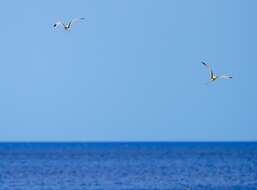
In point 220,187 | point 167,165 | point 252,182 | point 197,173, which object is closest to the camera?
point 220,187

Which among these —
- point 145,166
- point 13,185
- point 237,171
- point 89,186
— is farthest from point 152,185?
point 145,166

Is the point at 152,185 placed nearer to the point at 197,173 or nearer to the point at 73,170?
the point at 197,173

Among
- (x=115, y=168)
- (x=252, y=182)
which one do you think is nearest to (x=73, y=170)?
(x=115, y=168)

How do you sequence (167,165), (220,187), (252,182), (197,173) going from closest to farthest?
(220,187), (252,182), (197,173), (167,165)

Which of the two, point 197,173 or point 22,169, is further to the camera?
point 22,169

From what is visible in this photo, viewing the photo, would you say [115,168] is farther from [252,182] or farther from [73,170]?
[252,182]

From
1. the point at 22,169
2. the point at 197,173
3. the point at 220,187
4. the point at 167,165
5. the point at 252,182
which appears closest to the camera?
the point at 220,187

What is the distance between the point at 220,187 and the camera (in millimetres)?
74250

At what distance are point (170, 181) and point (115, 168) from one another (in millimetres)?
19194

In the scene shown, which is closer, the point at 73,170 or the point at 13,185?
the point at 13,185

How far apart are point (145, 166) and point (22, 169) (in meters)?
11.0

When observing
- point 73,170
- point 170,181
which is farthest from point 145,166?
point 170,181

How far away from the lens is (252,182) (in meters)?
79.9

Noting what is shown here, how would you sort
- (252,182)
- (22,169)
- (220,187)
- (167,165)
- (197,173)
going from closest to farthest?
(220,187)
(252,182)
(197,173)
(22,169)
(167,165)
